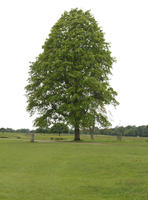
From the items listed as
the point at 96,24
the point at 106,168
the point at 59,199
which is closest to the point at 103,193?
the point at 59,199

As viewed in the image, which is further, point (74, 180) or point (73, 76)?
point (73, 76)

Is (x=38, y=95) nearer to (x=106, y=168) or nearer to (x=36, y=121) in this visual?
(x=36, y=121)

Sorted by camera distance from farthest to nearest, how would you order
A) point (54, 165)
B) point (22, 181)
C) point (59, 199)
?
point (54, 165), point (22, 181), point (59, 199)

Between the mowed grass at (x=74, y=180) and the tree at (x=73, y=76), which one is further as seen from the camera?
the tree at (x=73, y=76)

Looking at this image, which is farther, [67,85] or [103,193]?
[67,85]

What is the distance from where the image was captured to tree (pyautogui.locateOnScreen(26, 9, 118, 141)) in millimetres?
33188

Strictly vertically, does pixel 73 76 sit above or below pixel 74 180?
above

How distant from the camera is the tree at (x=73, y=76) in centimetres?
3319

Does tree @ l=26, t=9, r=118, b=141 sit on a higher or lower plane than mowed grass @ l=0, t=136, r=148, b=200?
higher

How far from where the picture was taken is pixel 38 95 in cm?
3622

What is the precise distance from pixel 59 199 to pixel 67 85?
92.7 ft

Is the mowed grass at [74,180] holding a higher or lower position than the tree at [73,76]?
lower

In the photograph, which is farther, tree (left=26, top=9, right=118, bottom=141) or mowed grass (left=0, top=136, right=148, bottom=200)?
tree (left=26, top=9, right=118, bottom=141)

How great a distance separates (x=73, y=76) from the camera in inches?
1296
